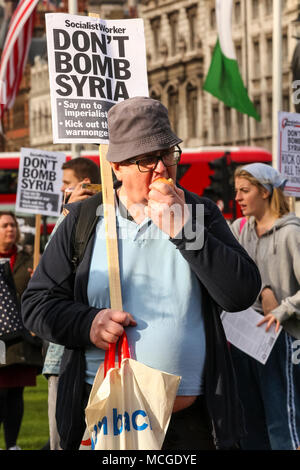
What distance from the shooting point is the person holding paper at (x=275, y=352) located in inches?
241

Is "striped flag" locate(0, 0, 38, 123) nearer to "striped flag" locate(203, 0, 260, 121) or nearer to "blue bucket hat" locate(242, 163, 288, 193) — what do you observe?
"striped flag" locate(203, 0, 260, 121)

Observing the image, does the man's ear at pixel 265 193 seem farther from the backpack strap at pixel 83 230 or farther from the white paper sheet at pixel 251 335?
the backpack strap at pixel 83 230

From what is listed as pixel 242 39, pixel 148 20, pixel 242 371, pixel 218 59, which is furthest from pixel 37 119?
pixel 242 371

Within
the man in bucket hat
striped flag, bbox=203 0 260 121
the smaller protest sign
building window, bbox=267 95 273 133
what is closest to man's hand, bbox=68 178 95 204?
the man in bucket hat

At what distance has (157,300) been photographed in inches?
132

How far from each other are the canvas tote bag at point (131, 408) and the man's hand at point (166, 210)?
1.42 ft

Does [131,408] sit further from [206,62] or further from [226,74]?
[206,62]

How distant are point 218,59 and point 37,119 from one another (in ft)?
177

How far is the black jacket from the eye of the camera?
3.27m

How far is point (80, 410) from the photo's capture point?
3.42 metres

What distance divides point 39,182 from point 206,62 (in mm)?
46014

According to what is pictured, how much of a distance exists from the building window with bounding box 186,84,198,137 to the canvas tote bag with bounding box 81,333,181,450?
52.8 meters

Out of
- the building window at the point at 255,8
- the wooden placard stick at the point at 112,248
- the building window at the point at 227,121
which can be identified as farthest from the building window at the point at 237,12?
the wooden placard stick at the point at 112,248
